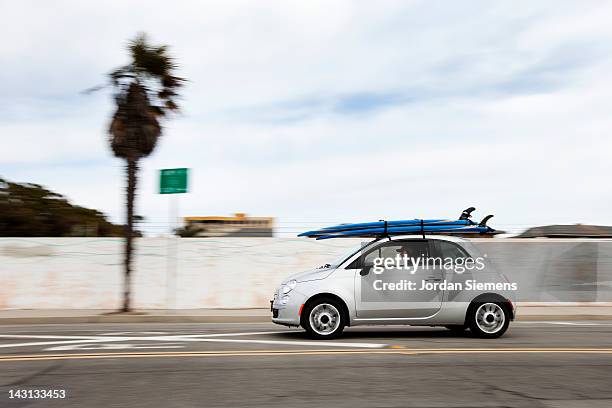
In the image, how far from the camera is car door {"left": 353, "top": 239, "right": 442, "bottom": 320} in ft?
35.9

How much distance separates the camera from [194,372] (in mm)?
7812

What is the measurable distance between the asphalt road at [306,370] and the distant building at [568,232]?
8777mm

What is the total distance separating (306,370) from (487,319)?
170 inches

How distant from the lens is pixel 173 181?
16.9 metres

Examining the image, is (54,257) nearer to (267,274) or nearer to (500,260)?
(267,274)

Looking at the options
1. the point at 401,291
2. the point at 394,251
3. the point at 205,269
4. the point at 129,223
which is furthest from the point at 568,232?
the point at 129,223

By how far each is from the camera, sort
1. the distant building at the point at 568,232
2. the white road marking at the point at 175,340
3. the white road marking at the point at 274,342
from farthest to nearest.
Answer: the distant building at the point at 568,232
the white road marking at the point at 175,340
the white road marking at the point at 274,342

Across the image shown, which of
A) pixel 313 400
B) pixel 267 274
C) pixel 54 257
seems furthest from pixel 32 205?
pixel 313 400

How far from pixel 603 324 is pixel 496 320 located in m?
5.11

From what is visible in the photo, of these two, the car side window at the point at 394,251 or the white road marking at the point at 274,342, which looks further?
the car side window at the point at 394,251

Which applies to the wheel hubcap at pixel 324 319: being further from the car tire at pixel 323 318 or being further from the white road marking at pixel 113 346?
the white road marking at pixel 113 346

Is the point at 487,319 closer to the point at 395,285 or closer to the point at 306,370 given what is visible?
the point at 395,285

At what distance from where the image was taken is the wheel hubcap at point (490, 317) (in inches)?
439

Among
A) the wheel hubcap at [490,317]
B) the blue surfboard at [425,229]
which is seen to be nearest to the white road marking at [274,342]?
the wheel hubcap at [490,317]
